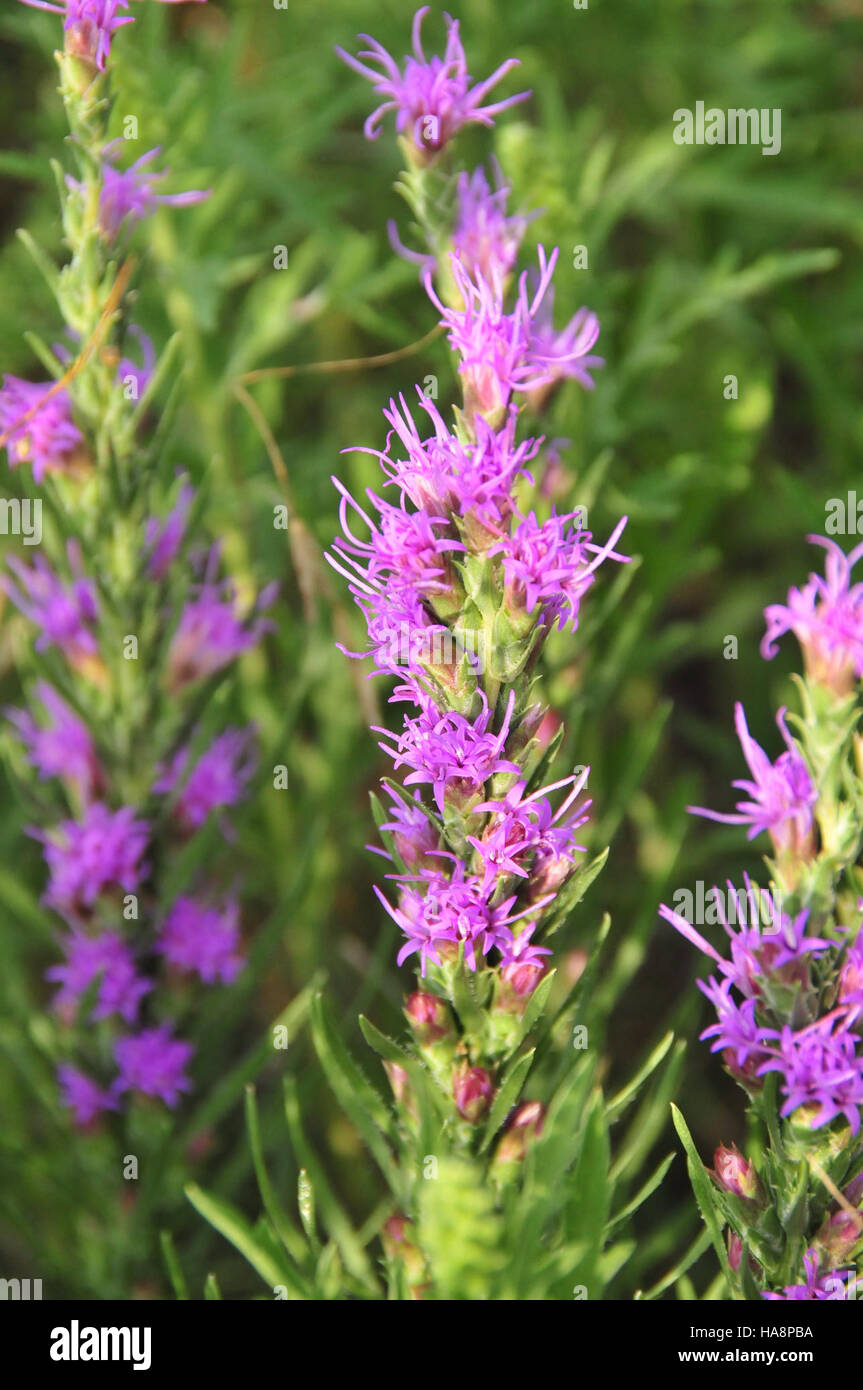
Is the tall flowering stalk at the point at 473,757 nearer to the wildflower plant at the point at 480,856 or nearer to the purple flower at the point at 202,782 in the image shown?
the wildflower plant at the point at 480,856

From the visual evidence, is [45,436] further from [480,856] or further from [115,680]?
[480,856]

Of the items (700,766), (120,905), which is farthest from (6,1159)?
(700,766)

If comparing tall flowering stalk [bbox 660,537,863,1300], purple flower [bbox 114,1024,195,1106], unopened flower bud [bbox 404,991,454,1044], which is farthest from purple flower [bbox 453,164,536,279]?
purple flower [bbox 114,1024,195,1106]

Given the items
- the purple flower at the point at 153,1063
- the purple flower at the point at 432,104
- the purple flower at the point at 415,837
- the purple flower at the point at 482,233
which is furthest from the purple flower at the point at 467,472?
the purple flower at the point at 153,1063

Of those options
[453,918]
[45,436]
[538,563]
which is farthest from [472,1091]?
[45,436]

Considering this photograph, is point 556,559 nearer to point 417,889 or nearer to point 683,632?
point 417,889

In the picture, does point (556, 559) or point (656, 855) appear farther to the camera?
point (656, 855)

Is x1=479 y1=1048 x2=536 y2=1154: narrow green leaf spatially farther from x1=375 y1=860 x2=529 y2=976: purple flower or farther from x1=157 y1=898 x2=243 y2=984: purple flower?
x1=157 y1=898 x2=243 y2=984: purple flower
